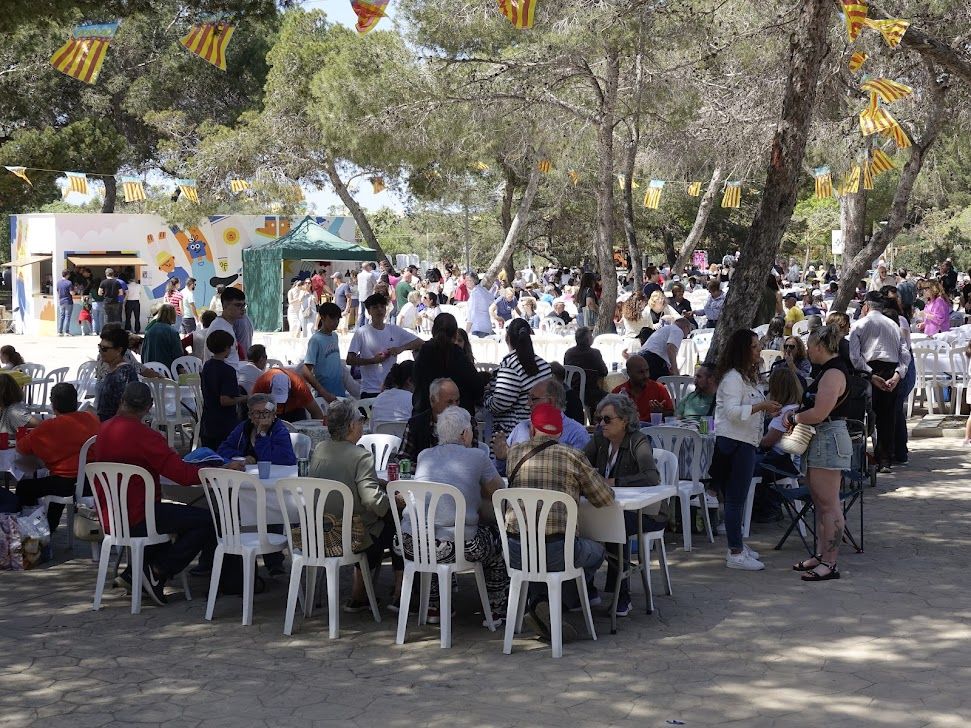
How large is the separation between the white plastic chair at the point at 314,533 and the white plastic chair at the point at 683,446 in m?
2.37

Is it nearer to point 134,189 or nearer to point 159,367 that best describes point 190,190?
point 134,189

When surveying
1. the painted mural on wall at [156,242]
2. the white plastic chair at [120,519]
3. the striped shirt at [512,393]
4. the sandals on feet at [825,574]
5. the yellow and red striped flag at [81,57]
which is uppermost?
the painted mural on wall at [156,242]

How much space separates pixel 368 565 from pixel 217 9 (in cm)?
720

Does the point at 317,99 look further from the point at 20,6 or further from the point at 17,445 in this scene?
the point at 17,445

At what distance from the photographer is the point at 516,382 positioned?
25.3ft

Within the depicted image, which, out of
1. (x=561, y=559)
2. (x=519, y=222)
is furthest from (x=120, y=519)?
(x=519, y=222)

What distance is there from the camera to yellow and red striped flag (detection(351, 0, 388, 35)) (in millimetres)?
11289

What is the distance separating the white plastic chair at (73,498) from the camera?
685 cm

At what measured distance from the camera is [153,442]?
623cm

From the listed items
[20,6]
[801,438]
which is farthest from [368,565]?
[20,6]

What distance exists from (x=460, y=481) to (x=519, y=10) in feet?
22.8

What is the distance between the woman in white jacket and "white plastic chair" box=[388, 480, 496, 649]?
6.19ft

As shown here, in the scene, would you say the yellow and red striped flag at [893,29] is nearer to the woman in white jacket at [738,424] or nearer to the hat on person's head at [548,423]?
the woman in white jacket at [738,424]

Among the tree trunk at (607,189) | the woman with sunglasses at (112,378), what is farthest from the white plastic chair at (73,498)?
the tree trunk at (607,189)
